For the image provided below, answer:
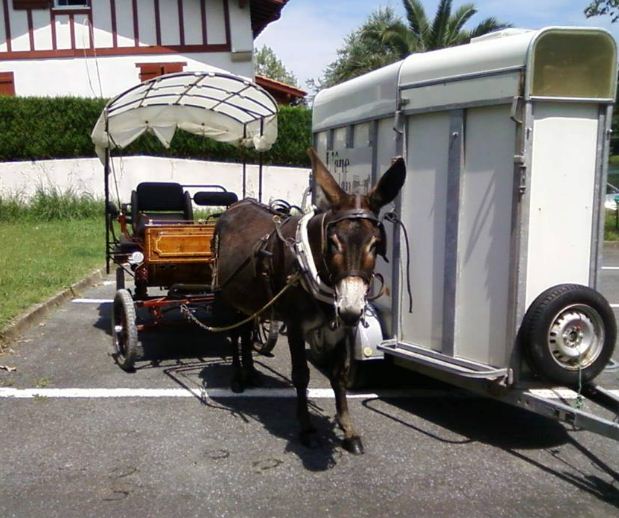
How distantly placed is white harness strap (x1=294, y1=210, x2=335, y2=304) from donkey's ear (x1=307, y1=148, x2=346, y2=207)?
13.3 inches

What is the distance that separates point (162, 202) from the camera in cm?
885

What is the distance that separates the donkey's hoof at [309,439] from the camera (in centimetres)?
494

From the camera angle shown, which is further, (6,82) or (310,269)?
(6,82)

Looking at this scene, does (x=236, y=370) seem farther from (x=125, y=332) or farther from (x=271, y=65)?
(x=271, y=65)

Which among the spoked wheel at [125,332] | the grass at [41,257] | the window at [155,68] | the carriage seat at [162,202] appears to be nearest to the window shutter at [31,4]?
the window at [155,68]

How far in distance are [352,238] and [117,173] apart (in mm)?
16928

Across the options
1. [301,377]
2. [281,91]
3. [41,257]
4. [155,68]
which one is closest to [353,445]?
[301,377]

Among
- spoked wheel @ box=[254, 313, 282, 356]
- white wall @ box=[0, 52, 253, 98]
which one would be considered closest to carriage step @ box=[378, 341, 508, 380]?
spoked wheel @ box=[254, 313, 282, 356]

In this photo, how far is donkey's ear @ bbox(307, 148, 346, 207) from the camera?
4281 millimetres

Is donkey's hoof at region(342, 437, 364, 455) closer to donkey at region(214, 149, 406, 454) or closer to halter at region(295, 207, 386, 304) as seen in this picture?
donkey at region(214, 149, 406, 454)

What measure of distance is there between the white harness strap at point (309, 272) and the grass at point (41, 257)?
444 centimetres

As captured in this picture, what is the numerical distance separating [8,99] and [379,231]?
693 inches

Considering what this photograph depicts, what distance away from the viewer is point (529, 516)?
4008 millimetres

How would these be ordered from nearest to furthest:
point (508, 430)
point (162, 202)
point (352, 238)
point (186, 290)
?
point (352, 238), point (508, 430), point (186, 290), point (162, 202)
